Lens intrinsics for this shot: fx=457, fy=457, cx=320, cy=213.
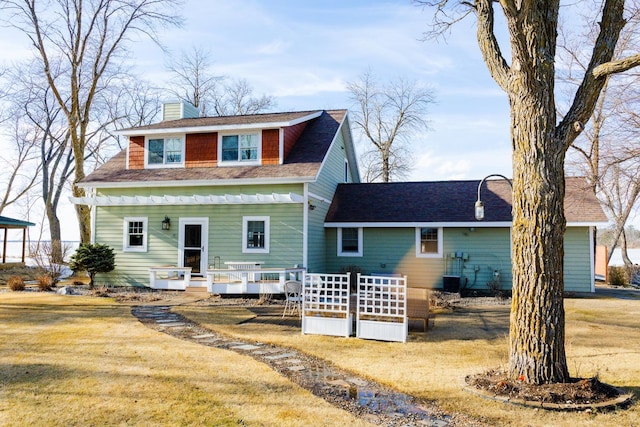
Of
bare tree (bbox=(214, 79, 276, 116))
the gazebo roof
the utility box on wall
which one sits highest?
bare tree (bbox=(214, 79, 276, 116))

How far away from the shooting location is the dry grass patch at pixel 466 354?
4.82m

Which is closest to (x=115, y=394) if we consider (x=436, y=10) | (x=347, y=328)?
(x=347, y=328)

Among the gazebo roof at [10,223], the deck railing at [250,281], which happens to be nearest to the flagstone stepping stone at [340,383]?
the deck railing at [250,281]

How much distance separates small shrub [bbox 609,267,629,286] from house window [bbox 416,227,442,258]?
29.9ft

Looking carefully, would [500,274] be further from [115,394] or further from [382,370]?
[115,394]

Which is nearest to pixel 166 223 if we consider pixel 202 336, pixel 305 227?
pixel 305 227

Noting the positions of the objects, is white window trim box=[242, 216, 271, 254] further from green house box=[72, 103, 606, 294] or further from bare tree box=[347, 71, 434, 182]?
bare tree box=[347, 71, 434, 182]

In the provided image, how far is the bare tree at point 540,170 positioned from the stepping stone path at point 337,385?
1.49 meters

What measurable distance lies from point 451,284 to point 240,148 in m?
8.30

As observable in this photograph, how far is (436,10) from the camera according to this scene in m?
7.45

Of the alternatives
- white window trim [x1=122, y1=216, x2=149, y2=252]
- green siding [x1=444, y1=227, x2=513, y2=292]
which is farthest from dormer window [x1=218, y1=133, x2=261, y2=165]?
green siding [x1=444, y1=227, x2=513, y2=292]

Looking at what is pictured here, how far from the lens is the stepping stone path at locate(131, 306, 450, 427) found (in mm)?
4730

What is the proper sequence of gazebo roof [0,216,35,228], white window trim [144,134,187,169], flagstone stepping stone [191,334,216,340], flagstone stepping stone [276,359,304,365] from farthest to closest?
gazebo roof [0,216,35,228] < white window trim [144,134,187,169] < flagstone stepping stone [191,334,216,340] < flagstone stepping stone [276,359,304,365]

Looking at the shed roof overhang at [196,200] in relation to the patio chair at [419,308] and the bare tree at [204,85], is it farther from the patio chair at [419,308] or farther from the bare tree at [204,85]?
the bare tree at [204,85]
